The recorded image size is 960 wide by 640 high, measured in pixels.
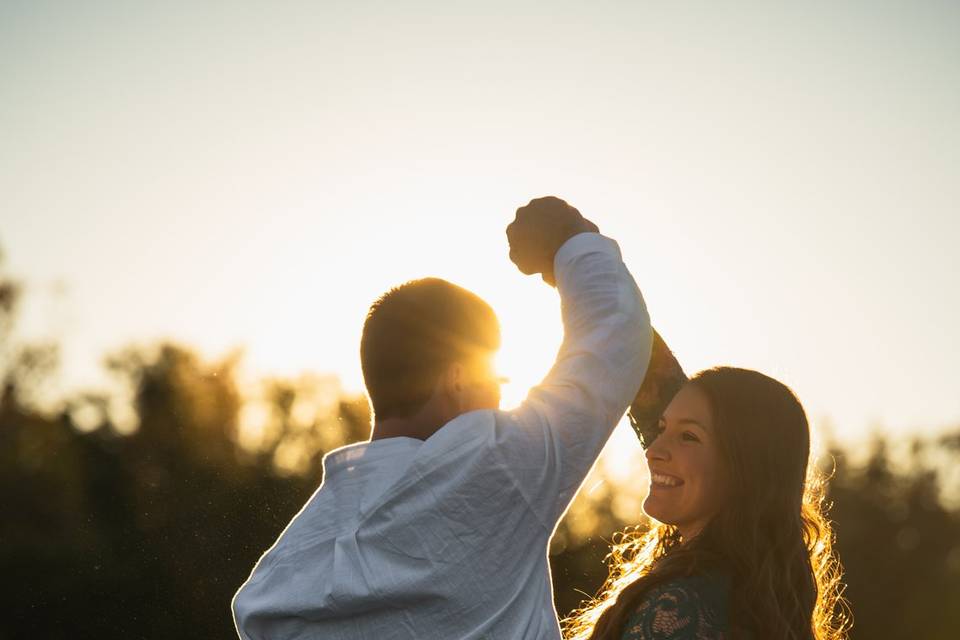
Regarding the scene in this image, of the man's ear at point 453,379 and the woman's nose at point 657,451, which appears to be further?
the woman's nose at point 657,451

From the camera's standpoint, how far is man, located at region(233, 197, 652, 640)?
2293 millimetres

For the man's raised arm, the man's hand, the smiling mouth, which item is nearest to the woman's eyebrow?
the smiling mouth

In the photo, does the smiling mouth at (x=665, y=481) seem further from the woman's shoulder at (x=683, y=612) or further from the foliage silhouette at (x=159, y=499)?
the foliage silhouette at (x=159, y=499)

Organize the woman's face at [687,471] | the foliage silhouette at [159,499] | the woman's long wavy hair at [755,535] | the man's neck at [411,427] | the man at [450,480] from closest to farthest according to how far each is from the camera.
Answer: the man at [450,480] → the man's neck at [411,427] → the woman's long wavy hair at [755,535] → the woman's face at [687,471] → the foliage silhouette at [159,499]

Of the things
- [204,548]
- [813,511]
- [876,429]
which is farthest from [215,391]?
[813,511]

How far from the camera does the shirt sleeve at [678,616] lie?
136 inches

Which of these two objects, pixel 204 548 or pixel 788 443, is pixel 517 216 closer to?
pixel 788 443

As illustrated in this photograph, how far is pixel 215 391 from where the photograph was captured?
42094mm

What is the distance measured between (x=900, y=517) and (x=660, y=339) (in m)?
53.0

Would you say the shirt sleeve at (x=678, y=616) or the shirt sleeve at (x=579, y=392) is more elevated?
the shirt sleeve at (x=579, y=392)

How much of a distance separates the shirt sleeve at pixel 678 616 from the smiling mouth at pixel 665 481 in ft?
1.42

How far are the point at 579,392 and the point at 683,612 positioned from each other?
1.40 m

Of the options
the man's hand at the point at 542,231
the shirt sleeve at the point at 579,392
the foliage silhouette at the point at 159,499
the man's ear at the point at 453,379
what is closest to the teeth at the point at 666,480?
the man's hand at the point at 542,231

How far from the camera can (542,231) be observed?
110 inches
